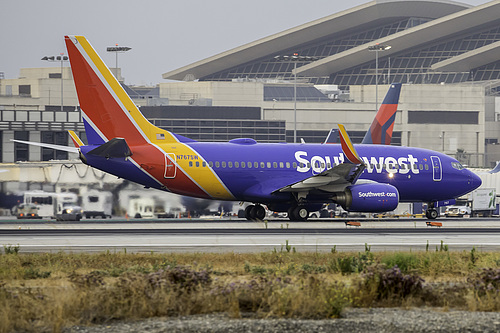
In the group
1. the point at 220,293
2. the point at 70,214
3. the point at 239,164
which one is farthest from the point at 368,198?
the point at 220,293

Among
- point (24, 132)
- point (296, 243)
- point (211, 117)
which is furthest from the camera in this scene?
point (211, 117)

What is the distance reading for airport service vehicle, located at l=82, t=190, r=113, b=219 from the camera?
37656 mm

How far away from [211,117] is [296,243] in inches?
2834

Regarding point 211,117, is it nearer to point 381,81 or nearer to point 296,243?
point 381,81

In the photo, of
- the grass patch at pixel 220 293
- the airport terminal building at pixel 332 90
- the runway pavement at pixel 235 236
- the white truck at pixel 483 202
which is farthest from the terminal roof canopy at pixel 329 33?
the grass patch at pixel 220 293

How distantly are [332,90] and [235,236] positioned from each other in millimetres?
95338

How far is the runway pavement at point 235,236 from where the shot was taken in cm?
2525

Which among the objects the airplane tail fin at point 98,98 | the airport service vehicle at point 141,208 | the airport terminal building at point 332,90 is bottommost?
the airport service vehicle at point 141,208

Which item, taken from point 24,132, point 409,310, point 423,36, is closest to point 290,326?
point 409,310

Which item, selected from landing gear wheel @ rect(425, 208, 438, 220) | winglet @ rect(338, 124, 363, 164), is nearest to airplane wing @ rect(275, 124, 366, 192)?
winglet @ rect(338, 124, 363, 164)

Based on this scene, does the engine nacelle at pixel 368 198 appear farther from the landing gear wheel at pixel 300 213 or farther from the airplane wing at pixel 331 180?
the landing gear wheel at pixel 300 213

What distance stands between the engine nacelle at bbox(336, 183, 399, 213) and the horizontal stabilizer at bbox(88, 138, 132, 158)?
32.1 ft

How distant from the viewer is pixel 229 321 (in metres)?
12.9

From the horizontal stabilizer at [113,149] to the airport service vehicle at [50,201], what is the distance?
15.5 ft
